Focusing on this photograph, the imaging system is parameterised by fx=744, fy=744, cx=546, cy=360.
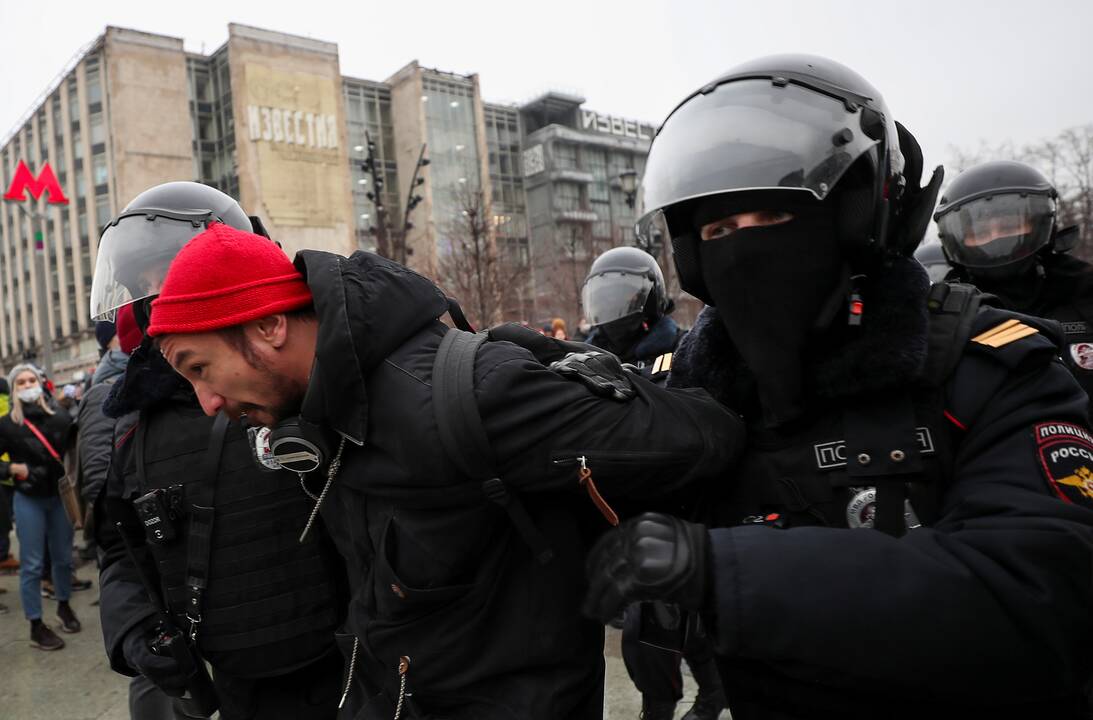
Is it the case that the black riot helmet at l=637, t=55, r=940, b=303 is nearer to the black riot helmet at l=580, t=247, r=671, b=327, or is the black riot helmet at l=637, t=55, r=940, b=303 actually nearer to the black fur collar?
the black fur collar

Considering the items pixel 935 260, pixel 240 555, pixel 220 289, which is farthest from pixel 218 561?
pixel 935 260

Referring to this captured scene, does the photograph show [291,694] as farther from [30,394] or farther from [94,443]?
[30,394]

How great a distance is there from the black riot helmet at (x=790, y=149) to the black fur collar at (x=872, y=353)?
90mm

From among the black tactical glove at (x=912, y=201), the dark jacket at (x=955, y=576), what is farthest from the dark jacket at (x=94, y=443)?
the black tactical glove at (x=912, y=201)

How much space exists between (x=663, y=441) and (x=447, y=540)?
0.49 m

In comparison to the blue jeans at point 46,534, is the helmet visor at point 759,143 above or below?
above

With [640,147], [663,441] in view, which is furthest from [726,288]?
[640,147]

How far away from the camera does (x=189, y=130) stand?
42469mm

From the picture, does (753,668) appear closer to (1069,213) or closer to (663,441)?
(663,441)

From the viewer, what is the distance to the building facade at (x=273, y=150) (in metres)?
41.5

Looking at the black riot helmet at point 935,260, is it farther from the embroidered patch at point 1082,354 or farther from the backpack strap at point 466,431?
the backpack strap at point 466,431

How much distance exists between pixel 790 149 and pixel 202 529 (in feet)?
6.24

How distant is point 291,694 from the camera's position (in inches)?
90.3

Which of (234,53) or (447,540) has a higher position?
(234,53)
